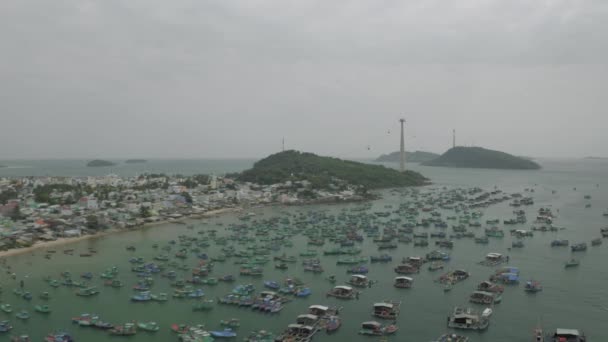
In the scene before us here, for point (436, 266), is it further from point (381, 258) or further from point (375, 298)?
point (375, 298)

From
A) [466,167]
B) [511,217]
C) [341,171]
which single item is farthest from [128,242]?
[466,167]

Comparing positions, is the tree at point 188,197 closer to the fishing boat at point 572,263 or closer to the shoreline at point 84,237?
the shoreline at point 84,237

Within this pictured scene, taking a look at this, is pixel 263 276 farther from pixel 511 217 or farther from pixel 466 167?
pixel 466 167

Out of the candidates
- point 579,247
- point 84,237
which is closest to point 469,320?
point 579,247

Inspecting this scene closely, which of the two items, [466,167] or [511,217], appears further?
[466,167]

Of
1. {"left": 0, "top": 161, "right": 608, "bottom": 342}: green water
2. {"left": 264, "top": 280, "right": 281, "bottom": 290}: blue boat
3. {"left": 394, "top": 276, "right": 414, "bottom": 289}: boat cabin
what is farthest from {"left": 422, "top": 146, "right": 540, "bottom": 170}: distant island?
{"left": 264, "top": 280, "right": 281, "bottom": 290}: blue boat

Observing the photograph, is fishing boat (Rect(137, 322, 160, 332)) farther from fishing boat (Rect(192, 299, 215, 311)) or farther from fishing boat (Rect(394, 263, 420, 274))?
fishing boat (Rect(394, 263, 420, 274))
